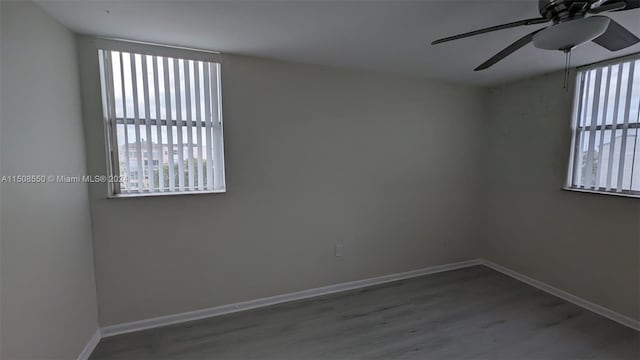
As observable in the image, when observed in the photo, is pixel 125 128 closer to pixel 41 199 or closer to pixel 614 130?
pixel 41 199

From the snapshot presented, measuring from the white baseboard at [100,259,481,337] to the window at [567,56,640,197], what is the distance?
1.65m

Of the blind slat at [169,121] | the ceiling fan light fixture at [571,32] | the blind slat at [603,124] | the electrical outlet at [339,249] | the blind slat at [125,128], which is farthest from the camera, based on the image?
the electrical outlet at [339,249]

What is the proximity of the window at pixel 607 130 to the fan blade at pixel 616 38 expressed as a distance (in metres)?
1.17

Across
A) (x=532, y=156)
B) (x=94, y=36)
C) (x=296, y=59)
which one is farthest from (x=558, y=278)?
(x=94, y=36)

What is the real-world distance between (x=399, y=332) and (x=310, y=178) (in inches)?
59.5

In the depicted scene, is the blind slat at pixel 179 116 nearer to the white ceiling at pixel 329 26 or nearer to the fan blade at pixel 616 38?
the white ceiling at pixel 329 26

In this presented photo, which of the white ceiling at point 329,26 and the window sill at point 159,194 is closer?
the white ceiling at point 329,26

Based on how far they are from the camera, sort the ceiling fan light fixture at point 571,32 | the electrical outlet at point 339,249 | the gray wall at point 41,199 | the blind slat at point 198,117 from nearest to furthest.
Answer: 1. the ceiling fan light fixture at point 571,32
2. the gray wall at point 41,199
3. the blind slat at point 198,117
4. the electrical outlet at point 339,249

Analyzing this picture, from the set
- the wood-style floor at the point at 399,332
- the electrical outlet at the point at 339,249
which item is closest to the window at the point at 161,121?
the wood-style floor at the point at 399,332

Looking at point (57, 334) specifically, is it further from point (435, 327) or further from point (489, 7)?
point (489, 7)

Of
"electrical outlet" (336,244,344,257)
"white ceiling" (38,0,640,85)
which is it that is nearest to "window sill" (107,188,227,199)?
"white ceiling" (38,0,640,85)

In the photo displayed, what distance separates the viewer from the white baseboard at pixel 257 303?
2248mm

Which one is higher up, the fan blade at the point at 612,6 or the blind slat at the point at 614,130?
the fan blade at the point at 612,6

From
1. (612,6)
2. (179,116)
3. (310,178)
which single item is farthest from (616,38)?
(179,116)
